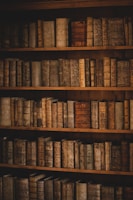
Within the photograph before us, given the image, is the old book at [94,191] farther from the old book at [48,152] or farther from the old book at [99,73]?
the old book at [99,73]

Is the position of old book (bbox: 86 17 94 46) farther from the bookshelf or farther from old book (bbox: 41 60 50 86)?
old book (bbox: 41 60 50 86)

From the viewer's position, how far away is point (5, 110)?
402cm

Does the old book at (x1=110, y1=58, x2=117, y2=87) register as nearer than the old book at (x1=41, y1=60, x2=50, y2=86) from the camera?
Yes

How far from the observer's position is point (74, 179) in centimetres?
411

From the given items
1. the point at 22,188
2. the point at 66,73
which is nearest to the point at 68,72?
the point at 66,73

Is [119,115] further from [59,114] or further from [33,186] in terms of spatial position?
[33,186]

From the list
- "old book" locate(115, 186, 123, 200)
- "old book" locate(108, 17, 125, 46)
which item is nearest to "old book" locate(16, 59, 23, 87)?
"old book" locate(108, 17, 125, 46)

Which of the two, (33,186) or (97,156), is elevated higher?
(97,156)

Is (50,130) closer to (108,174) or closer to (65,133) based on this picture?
(65,133)

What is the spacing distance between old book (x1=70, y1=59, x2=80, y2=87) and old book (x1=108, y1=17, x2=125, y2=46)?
0.35 m

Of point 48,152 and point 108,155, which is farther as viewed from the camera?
point 48,152

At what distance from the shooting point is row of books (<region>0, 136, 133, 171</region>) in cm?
375

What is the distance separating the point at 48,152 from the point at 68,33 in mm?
1045

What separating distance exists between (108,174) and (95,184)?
24 cm
